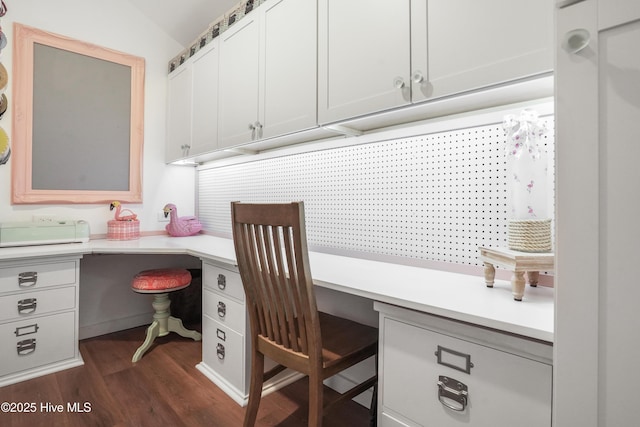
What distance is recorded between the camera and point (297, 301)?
1149mm

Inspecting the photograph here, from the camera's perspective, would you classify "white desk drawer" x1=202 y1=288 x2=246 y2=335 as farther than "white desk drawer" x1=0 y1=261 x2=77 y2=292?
No

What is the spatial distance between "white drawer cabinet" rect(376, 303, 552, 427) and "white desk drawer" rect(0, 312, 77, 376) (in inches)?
86.0

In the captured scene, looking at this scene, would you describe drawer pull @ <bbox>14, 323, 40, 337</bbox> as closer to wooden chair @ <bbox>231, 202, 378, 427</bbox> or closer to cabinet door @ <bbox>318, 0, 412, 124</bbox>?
wooden chair @ <bbox>231, 202, 378, 427</bbox>

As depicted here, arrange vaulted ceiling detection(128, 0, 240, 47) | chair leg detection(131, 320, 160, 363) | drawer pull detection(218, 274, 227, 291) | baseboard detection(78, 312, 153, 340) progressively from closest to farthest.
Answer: drawer pull detection(218, 274, 227, 291), chair leg detection(131, 320, 160, 363), vaulted ceiling detection(128, 0, 240, 47), baseboard detection(78, 312, 153, 340)

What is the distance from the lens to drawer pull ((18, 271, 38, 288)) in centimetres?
197

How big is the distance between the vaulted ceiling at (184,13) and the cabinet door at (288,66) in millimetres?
906

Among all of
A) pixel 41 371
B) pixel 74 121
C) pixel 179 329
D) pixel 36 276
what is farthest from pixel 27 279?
pixel 74 121

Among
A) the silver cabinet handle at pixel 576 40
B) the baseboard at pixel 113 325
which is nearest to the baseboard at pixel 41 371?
the baseboard at pixel 113 325

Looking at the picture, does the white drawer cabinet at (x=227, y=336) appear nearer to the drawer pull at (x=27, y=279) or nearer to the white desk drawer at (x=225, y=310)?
the white desk drawer at (x=225, y=310)

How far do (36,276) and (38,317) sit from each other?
0.26 m

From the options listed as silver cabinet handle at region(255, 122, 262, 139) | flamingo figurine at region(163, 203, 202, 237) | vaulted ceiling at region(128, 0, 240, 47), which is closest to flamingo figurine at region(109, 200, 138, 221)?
flamingo figurine at region(163, 203, 202, 237)

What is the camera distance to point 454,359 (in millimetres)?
891

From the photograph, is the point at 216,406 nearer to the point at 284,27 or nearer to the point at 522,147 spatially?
the point at 522,147

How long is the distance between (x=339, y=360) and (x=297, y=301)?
299 millimetres
